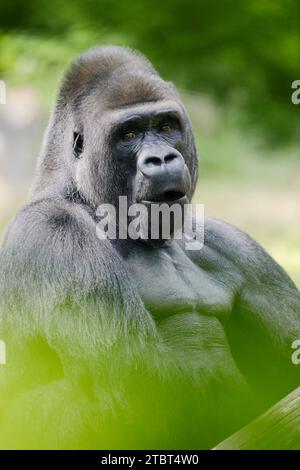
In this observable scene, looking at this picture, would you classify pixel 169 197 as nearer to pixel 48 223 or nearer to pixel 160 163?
pixel 160 163

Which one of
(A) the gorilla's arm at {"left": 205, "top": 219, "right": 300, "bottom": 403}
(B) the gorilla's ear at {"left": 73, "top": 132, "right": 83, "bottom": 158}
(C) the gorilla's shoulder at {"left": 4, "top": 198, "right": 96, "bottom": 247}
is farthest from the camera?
(A) the gorilla's arm at {"left": 205, "top": 219, "right": 300, "bottom": 403}

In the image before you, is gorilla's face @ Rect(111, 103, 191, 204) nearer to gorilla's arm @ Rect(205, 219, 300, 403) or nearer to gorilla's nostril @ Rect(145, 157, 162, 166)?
gorilla's nostril @ Rect(145, 157, 162, 166)

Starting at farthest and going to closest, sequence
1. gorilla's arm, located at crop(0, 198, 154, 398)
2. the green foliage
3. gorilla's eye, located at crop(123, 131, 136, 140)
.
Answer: gorilla's eye, located at crop(123, 131, 136, 140)
gorilla's arm, located at crop(0, 198, 154, 398)
the green foliage

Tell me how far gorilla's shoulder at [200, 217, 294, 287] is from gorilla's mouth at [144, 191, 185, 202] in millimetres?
579

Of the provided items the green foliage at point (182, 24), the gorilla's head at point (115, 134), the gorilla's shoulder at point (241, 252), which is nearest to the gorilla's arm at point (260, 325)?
the gorilla's shoulder at point (241, 252)

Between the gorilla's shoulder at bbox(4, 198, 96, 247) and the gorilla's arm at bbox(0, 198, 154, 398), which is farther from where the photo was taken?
the gorilla's shoulder at bbox(4, 198, 96, 247)

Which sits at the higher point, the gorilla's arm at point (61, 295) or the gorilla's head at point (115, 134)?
the gorilla's head at point (115, 134)

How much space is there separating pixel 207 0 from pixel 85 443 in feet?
5.58

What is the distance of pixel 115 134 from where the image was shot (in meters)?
2.63

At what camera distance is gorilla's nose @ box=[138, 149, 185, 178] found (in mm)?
2451

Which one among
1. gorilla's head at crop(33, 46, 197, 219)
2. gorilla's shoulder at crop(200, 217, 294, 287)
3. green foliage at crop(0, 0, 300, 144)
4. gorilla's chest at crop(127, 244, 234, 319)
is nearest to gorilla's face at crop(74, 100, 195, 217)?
gorilla's head at crop(33, 46, 197, 219)

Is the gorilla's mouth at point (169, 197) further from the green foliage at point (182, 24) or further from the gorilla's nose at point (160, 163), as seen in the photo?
the green foliage at point (182, 24)

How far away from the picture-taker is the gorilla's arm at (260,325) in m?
2.98

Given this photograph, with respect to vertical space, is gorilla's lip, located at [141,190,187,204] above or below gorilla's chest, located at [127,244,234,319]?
above
